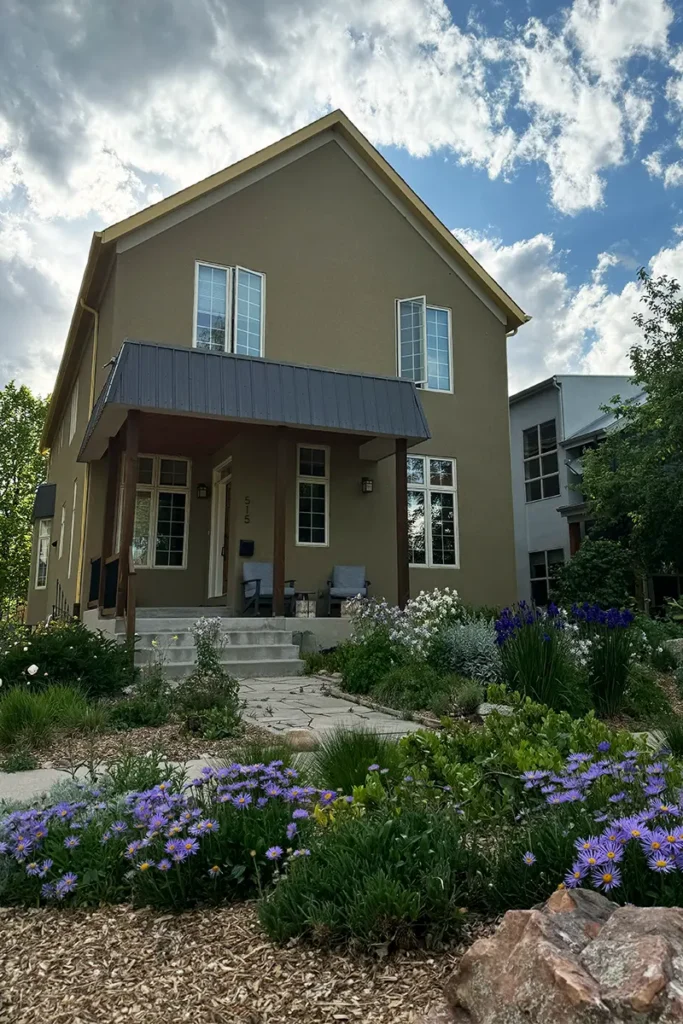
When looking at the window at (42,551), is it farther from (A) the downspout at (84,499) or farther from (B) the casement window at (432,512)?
(B) the casement window at (432,512)

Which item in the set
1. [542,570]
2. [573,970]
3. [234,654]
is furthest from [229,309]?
[542,570]

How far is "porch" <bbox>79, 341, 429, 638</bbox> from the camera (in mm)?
11195

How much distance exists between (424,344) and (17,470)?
79.7 ft

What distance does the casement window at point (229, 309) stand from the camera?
1346 centimetres

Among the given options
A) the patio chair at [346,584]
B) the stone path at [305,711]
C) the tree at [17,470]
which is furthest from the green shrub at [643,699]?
the tree at [17,470]

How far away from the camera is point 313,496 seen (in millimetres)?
13867

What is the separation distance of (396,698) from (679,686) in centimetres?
315

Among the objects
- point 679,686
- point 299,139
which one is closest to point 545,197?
point 299,139

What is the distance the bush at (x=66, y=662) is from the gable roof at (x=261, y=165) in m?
7.68

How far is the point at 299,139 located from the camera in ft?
48.3

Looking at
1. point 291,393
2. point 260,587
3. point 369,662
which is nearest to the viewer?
point 369,662

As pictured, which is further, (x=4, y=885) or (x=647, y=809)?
(x=4, y=885)

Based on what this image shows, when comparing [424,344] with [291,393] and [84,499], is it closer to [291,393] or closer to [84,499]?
[291,393]

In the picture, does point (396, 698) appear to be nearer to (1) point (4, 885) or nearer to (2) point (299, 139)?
(1) point (4, 885)
